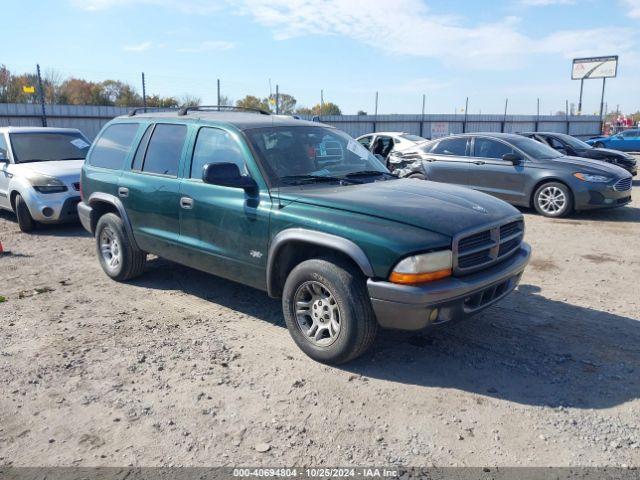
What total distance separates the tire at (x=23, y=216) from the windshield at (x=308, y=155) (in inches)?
231

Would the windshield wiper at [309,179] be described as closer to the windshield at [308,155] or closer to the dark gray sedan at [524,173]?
the windshield at [308,155]

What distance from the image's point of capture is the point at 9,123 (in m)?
15.5

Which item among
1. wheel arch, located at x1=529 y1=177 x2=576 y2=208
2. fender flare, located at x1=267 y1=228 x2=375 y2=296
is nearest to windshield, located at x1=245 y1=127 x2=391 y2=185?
fender flare, located at x1=267 y1=228 x2=375 y2=296

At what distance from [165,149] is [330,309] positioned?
99.9 inches

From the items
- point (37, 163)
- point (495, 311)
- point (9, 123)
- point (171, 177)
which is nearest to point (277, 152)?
point (171, 177)

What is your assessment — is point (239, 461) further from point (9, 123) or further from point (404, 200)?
point (9, 123)

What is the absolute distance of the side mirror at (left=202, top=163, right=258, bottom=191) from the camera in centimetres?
416

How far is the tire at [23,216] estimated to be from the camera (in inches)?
343

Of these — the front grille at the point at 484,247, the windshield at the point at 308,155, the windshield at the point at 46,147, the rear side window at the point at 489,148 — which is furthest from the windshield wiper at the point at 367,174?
the windshield at the point at 46,147

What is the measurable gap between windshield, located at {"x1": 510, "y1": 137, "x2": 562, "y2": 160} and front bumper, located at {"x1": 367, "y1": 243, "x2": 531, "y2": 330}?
7089 mm

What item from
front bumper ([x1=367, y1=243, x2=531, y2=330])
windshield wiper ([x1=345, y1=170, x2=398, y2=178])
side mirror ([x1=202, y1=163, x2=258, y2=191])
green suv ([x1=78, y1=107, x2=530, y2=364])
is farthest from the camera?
windshield wiper ([x1=345, y1=170, x2=398, y2=178])

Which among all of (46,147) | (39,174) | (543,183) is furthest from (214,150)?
(543,183)

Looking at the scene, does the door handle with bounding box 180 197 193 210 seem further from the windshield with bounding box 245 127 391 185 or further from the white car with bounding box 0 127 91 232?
the white car with bounding box 0 127 91 232

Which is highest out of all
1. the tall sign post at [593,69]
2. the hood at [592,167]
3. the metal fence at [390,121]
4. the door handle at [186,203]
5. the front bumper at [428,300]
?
the tall sign post at [593,69]
